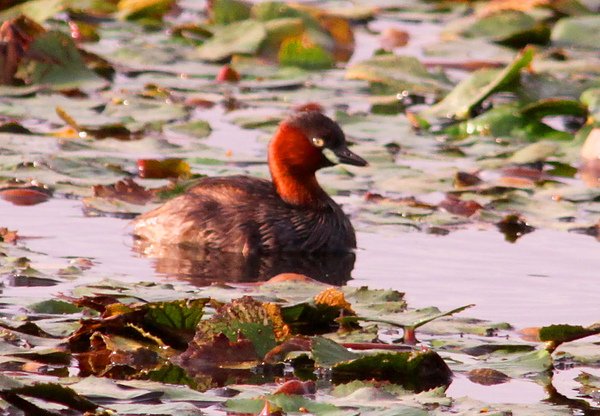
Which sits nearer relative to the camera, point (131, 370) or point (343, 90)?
point (131, 370)

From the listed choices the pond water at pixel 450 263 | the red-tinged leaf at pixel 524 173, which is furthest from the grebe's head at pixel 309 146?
the red-tinged leaf at pixel 524 173

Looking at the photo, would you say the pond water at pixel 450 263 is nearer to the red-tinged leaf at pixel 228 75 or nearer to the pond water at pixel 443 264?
the pond water at pixel 443 264

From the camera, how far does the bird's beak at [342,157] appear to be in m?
10.2

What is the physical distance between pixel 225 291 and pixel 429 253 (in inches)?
79.1

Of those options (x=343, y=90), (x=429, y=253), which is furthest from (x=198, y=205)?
(x=343, y=90)

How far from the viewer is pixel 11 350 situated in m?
6.47

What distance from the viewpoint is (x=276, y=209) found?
10117 mm

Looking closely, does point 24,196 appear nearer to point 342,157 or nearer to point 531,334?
point 342,157

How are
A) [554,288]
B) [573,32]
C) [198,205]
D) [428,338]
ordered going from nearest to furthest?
[428,338]
[554,288]
[198,205]
[573,32]

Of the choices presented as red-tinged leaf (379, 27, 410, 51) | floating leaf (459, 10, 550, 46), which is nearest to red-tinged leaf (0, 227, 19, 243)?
floating leaf (459, 10, 550, 46)

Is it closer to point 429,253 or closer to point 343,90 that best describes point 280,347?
point 429,253

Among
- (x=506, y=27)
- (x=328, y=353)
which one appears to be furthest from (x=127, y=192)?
(x=506, y=27)

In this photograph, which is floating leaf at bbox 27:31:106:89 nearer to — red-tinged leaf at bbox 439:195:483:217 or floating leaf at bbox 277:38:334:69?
floating leaf at bbox 277:38:334:69

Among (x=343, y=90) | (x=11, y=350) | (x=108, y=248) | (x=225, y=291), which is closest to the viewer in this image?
(x=11, y=350)
